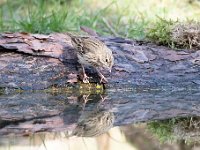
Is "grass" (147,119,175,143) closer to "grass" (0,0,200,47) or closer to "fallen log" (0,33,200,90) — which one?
"fallen log" (0,33,200,90)

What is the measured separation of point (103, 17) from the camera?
27.8 ft

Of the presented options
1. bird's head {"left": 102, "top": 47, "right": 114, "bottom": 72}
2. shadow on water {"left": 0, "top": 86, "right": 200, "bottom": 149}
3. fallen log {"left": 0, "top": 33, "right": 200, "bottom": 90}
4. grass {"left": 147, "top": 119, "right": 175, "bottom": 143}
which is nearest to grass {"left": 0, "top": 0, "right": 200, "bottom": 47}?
fallen log {"left": 0, "top": 33, "right": 200, "bottom": 90}

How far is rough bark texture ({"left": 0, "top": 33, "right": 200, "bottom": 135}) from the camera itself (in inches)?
190

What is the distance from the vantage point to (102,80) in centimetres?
558

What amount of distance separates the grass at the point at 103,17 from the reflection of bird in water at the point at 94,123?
5.67ft

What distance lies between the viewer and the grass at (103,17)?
7.09 meters

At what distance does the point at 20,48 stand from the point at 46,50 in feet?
0.84

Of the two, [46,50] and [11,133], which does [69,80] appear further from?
[11,133]

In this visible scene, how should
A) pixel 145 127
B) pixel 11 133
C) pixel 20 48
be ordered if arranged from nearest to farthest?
pixel 11 133, pixel 145 127, pixel 20 48

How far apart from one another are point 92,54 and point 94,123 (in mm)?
1234

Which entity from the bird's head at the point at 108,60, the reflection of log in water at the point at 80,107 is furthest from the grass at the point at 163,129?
the bird's head at the point at 108,60

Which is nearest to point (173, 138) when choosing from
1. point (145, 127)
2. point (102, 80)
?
point (145, 127)

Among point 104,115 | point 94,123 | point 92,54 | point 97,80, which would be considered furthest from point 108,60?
point 94,123

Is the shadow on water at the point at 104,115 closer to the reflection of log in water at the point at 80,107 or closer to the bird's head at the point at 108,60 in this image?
the reflection of log in water at the point at 80,107
